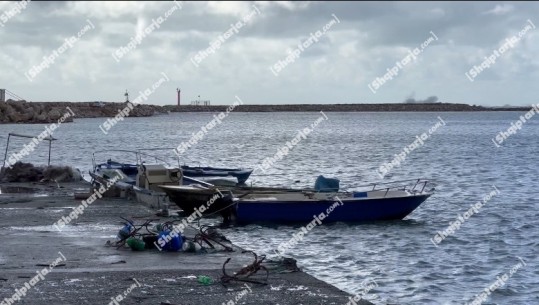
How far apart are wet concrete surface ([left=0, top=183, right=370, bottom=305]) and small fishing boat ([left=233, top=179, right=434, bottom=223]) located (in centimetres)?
423

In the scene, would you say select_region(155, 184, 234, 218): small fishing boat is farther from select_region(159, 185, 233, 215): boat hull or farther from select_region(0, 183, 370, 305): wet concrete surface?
select_region(0, 183, 370, 305): wet concrete surface

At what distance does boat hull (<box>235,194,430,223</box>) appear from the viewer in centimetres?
2133

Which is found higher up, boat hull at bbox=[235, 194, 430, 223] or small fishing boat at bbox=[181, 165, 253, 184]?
small fishing boat at bbox=[181, 165, 253, 184]

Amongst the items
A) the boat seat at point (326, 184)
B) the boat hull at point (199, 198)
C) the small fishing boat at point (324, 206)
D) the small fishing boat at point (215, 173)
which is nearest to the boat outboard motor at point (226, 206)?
the boat hull at point (199, 198)

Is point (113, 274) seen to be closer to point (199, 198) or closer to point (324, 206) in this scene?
point (199, 198)

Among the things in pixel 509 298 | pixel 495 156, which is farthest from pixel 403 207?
pixel 495 156

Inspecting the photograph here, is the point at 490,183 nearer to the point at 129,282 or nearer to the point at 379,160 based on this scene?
the point at 379,160

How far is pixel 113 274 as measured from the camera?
12.5 meters

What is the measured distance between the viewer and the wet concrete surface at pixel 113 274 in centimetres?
1121

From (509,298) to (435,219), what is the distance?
965 centimetres

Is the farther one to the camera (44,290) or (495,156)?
(495,156)

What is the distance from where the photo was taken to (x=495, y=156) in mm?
57844

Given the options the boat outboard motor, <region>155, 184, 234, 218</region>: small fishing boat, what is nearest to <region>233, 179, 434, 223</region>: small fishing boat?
the boat outboard motor

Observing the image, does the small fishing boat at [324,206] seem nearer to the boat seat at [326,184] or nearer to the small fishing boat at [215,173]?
the boat seat at [326,184]
